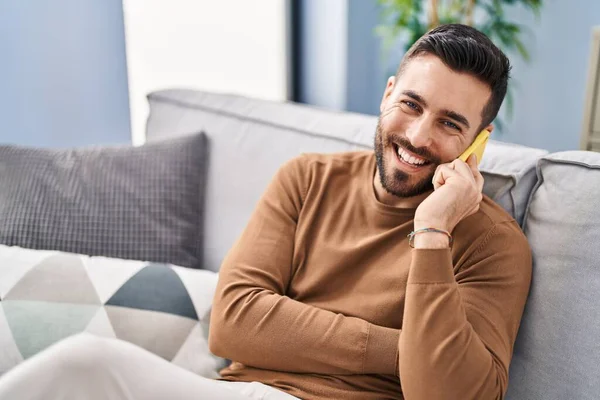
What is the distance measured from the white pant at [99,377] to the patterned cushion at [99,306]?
16.5 inches

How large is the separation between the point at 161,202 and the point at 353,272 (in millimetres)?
629

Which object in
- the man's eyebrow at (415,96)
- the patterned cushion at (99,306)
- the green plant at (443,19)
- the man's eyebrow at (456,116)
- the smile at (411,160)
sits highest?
the green plant at (443,19)

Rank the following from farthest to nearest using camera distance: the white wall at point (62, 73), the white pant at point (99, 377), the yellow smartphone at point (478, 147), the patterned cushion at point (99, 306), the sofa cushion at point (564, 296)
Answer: the white wall at point (62, 73), the patterned cushion at point (99, 306), the yellow smartphone at point (478, 147), the sofa cushion at point (564, 296), the white pant at point (99, 377)

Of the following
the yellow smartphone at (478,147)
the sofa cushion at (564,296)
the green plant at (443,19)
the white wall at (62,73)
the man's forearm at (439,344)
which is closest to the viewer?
the man's forearm at (439,344)

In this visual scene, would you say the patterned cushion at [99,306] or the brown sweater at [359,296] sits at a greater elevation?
the brown sweater at [359,296]

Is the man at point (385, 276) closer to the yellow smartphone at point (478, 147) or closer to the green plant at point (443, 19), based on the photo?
the yellow smartphone at point (478, 147)

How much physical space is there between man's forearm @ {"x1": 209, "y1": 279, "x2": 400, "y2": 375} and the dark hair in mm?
456

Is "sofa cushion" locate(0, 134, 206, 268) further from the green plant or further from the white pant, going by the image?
the green plant

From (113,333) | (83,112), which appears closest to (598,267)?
(113,333)

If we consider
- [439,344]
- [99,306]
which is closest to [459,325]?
[439,344]

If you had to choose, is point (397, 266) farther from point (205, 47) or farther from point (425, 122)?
point (205, 47)

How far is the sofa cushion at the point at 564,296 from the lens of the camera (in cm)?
111

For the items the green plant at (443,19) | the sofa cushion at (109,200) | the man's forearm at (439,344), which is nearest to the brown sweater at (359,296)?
the man's forearm at (439,344)

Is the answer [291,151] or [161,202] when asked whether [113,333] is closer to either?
[161,202]
